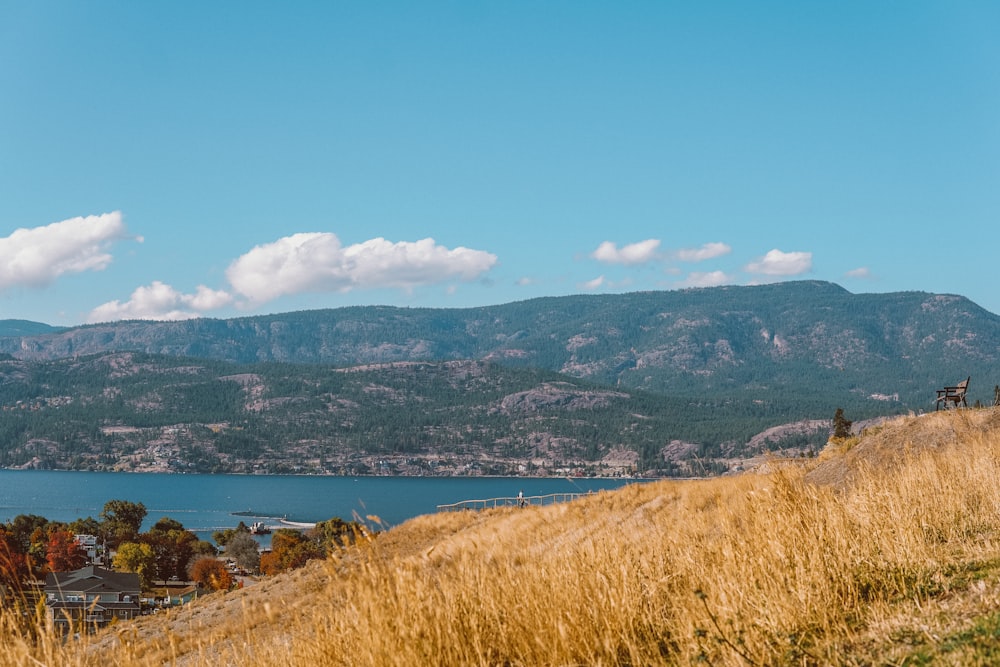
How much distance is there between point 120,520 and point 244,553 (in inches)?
955

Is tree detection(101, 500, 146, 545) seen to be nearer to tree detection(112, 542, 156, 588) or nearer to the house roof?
tree detection(112, 542, 156, 588)

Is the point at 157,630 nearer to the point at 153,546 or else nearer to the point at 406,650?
the point at 406,650

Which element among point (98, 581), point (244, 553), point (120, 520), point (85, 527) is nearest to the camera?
point (98, 581)

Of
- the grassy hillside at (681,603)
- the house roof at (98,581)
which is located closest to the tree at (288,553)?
the house roof at (98,581)

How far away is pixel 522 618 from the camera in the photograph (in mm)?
6234

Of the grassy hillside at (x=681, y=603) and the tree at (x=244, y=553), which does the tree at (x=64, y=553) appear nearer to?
the tree at (x=244, y=553)

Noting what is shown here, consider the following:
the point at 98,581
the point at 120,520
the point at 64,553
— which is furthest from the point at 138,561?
the point at 120,520

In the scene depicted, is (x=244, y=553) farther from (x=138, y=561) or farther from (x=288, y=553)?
(x=138, y=561)

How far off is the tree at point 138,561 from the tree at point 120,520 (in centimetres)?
1989

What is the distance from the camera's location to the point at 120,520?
12825 cm

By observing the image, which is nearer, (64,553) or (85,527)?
(64,553)

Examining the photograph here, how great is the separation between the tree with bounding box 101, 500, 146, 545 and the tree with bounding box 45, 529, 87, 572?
50.1 feet

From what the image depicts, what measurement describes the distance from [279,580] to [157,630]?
7.48 metres

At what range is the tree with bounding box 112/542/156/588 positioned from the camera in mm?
96188
